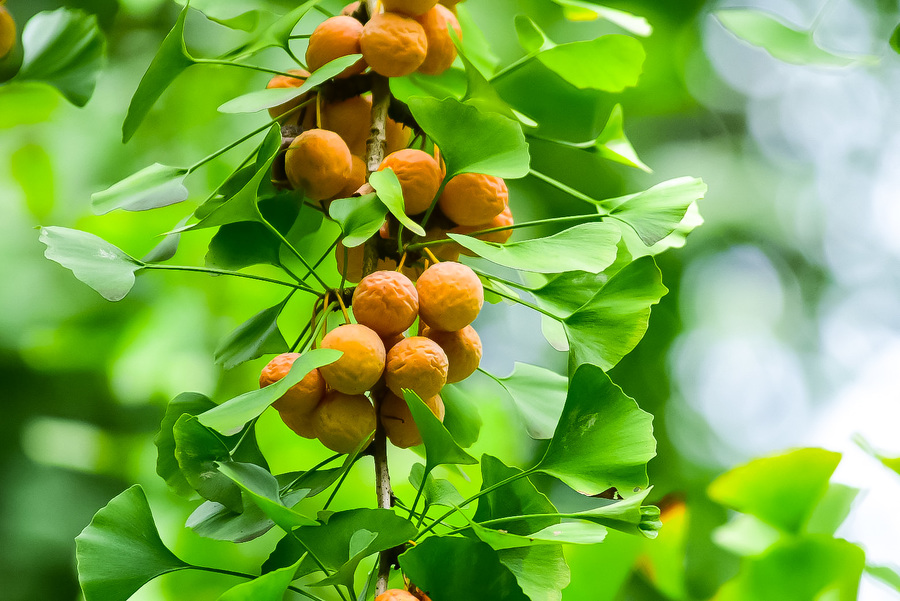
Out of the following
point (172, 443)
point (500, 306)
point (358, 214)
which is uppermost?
point (358, 214)

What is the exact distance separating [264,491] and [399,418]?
9 centimetres

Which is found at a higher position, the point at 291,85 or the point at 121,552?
the point at 291,85

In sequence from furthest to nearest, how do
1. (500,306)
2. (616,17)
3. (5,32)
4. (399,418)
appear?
1. (500,306)
2. (5,32)
3. (616,17)
4. (399,418)

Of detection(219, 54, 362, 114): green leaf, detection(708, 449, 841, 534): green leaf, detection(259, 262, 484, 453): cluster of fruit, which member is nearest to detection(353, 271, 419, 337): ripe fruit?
detection(259, 262, 484, 453): cluster of fruit

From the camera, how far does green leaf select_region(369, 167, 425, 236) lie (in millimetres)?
378

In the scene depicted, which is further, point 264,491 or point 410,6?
point 410,6

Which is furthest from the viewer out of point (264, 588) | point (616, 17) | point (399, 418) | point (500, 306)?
point (500, 306)

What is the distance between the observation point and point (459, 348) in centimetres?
42

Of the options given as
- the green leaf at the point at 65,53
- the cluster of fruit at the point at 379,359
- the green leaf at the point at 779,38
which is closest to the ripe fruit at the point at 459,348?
the cluster of fruit at the point at 379,359

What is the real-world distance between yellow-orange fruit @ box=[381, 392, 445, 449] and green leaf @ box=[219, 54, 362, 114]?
6.5 inches

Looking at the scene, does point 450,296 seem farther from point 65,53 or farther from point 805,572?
point 65,53

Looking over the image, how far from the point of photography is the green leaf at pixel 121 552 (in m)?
0.38

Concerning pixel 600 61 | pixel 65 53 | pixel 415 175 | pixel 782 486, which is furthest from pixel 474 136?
pixel 65 53

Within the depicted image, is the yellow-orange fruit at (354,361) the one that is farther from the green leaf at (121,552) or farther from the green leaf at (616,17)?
the green leaf at (616,17)
